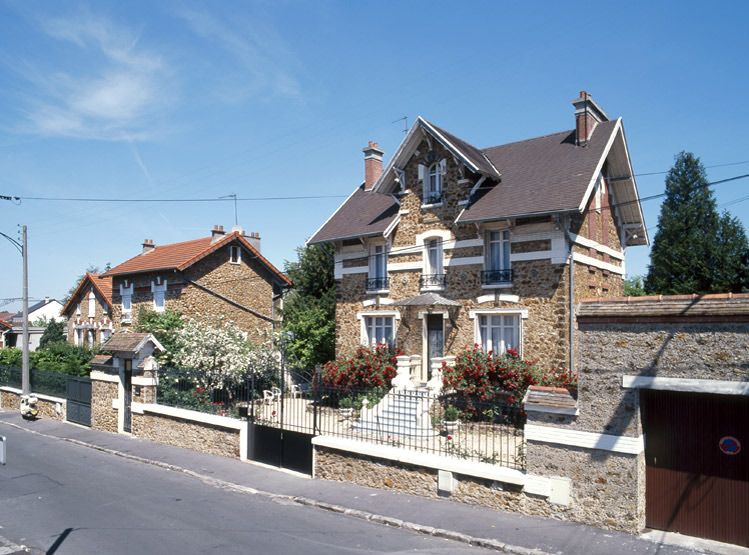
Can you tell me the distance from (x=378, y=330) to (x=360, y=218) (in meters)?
4.30

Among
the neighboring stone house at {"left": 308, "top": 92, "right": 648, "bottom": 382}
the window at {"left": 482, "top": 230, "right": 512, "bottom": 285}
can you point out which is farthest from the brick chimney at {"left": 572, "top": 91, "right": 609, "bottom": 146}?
the window at {"left": 482, "top": 230, "right": 512, "bottom": 285}

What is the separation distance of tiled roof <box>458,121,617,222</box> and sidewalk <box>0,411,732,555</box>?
30.1 feet

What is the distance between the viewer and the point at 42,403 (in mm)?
23172

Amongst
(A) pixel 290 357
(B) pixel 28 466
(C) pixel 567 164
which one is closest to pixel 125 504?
(B) pixel 28 466

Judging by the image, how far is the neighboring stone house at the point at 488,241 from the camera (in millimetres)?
17281

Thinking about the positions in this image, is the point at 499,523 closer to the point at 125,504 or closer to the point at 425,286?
the point at 125,504

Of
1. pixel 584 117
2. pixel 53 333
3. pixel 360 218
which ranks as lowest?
pixel 53 333

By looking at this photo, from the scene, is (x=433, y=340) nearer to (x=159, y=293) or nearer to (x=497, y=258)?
(x=497, y=258)

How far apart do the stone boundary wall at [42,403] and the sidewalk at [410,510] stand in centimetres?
695

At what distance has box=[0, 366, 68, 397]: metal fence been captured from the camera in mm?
22344

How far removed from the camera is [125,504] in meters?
11.3

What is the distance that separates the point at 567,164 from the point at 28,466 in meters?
16.9

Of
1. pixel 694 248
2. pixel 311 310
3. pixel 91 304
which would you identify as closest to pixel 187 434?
pixel 311 310

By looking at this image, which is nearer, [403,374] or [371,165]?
[403,374]
